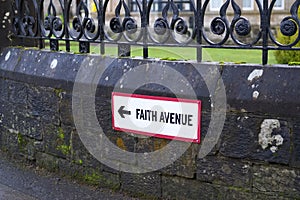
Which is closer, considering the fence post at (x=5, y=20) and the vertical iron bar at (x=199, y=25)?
the vertical iron bar at (x=199, y=25)

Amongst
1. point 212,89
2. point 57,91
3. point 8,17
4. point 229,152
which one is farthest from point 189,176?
point 8,17

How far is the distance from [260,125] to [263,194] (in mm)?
479

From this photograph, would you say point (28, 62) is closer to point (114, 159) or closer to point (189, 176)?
point (114, 159)

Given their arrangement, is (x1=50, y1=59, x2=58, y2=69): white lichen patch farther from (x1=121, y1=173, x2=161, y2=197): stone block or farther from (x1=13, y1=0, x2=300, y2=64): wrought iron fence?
(x1=121, y1=173, x2=161, y2=197): stone block

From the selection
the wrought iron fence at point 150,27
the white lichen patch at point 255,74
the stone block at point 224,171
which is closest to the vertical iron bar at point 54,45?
the wrought iron fence at point 150,27

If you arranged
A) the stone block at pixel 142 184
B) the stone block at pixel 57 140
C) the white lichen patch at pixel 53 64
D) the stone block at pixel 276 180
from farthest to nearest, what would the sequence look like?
1. the white lichen patch at pixel 53 64
2. the stone block at pixel 57 140
3. the stone block at pixel 142 184
4. the stone block at pixel 276 180

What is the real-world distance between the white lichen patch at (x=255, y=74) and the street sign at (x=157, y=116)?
1.32ft

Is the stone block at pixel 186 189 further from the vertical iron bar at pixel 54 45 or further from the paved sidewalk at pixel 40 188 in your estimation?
the vertical iron bar at pixel 54 45

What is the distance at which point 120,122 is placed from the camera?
4176mm

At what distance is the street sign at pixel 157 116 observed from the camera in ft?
12.4

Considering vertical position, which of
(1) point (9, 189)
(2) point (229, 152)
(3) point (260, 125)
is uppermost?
(3) point (260, 125)

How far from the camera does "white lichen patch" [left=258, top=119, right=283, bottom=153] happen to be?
11.2 ft

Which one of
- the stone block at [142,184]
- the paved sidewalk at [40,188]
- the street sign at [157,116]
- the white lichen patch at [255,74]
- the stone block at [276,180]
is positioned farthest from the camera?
the paved sidewalk at [40,188]

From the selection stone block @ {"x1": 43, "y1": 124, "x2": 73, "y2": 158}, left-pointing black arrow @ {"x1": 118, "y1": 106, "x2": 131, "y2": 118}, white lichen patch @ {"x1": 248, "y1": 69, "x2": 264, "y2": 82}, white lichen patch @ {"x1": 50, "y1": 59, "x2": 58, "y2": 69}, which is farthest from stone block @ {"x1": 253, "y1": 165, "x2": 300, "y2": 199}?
white lichen patch @ {"x1": 50, "y1": 59, "x2": 58, "y2": 69}
